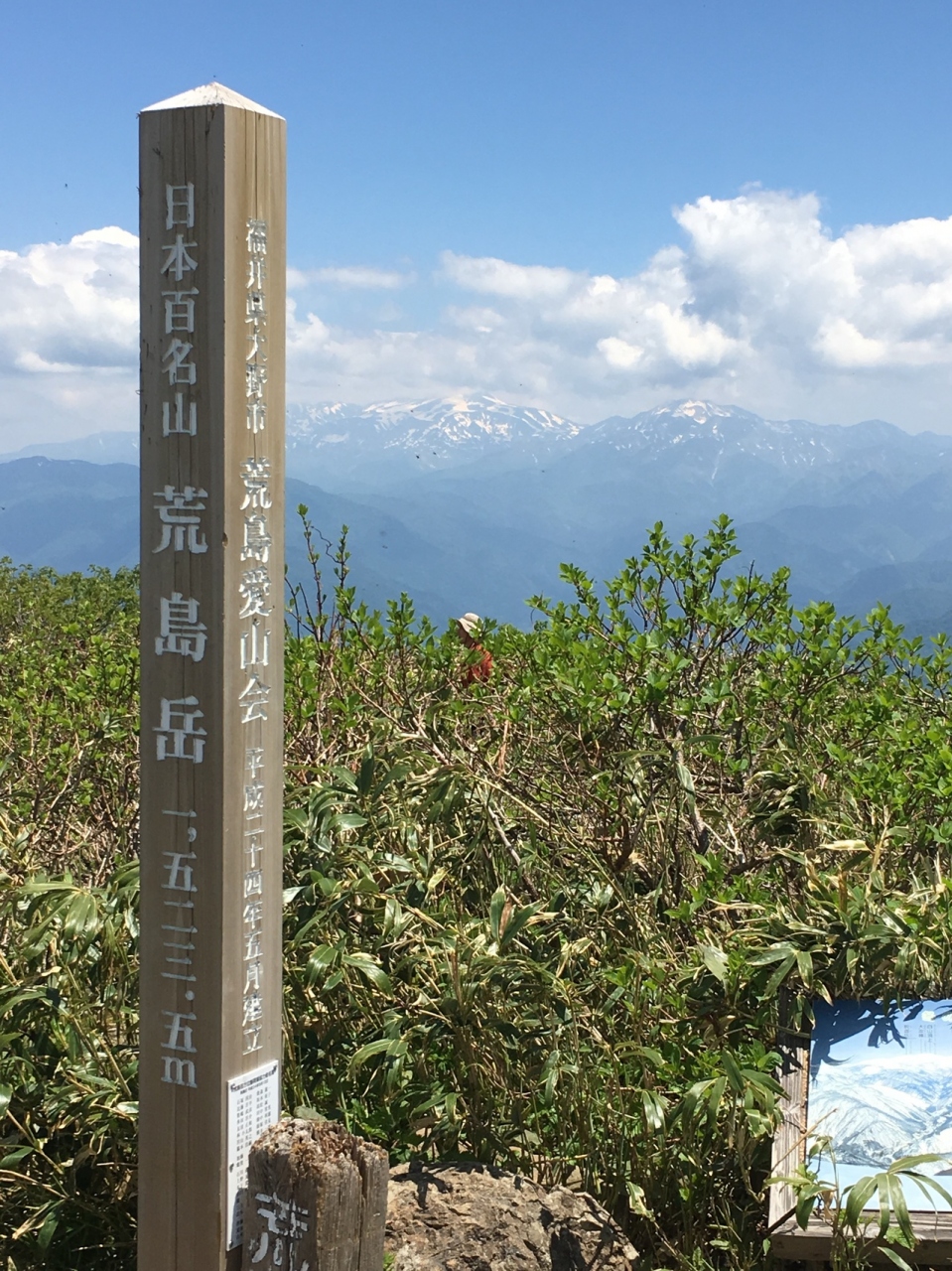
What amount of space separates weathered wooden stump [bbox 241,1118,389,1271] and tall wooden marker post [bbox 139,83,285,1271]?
2.9 inches

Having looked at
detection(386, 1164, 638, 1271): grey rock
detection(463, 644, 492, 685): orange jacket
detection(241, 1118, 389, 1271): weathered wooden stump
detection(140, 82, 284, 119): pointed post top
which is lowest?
detection(386, 1164, 638, 1271): grey rock

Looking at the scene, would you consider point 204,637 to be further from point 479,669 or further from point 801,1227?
point 479,669

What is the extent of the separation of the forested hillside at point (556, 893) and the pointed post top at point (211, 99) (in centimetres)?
172

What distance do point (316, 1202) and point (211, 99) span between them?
2179 millimetres

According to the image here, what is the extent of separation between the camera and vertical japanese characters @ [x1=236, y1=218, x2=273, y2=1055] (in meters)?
2.30

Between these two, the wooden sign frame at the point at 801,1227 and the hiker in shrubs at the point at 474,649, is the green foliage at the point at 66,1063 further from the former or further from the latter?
the hiker in shrubs at the point at 474,649

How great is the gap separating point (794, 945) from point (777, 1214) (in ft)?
2.20

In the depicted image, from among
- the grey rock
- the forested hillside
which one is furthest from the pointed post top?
the grey rock

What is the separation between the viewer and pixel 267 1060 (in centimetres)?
240

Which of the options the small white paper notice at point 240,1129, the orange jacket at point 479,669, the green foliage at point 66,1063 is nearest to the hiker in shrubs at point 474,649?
the orange jacket at point 479,669

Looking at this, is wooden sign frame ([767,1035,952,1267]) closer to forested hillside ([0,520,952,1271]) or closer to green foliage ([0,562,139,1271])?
forested hillside ([0,520,952,1271])

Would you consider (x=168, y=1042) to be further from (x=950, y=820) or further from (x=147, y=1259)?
(x=950, y=820)

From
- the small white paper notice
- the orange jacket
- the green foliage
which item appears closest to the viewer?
the small white paper notice

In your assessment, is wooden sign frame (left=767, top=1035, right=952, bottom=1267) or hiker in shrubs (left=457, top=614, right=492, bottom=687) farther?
hiker in shrubs (left=457, top=614, right=492, bottom=687)
